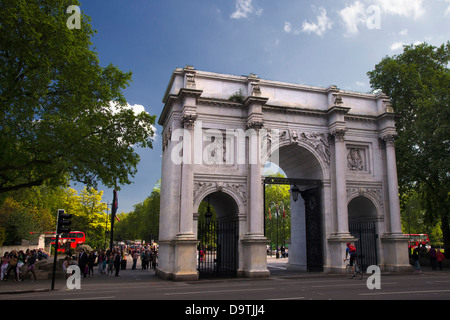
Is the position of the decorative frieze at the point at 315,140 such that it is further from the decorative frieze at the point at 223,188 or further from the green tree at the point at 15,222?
the green tree at the point at 15,222

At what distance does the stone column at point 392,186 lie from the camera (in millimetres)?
23734

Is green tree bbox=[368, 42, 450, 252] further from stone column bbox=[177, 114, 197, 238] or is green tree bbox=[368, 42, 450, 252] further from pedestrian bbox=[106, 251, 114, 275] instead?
pedestrian bbox=[106, 251, 114, 275]

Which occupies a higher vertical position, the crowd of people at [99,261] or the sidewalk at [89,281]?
the crowd of people at [99,261]

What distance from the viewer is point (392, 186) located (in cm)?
2438

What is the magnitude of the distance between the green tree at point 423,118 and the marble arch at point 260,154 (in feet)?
12.6

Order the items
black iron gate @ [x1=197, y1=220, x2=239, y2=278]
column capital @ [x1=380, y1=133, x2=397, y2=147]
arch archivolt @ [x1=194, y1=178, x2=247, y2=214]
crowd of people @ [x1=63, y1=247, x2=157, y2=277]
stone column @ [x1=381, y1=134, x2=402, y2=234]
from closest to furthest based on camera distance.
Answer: arch archivolt @ [x1=194, y1=178, x2=247, y2=214] < black iron gate @ [x1=197, y1=220, x2=239, y2=278] < crowd of people @ [x1=63, y1=247, x2=157, y2=277] < stone column @ [x1=381, y1=134, x2=402, y2=234] < column capital @ [x1=380, y1=133, x2=397, y2=147]

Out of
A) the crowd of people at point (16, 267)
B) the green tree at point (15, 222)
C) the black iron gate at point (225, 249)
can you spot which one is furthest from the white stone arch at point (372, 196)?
the green tree at point (15, 222)

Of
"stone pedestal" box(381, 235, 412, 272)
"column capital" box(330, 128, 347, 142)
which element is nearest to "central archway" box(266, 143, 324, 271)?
"column capital" box(330, 128, 347, 142)

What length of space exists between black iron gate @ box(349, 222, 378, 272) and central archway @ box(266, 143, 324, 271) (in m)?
3.12

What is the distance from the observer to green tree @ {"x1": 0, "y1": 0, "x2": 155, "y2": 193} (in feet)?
53.1
